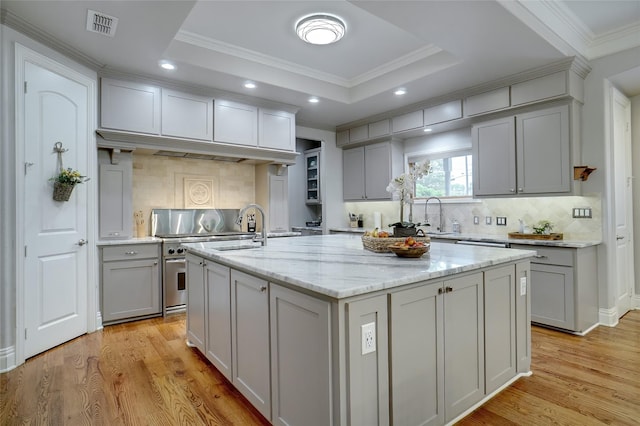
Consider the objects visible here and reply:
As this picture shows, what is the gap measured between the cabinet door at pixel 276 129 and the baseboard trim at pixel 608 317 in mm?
3992

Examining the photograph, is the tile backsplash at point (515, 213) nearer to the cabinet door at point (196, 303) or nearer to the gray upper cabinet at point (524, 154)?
the gray upper cabinet at point (524, 154)

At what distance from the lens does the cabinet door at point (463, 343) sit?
74.2 inches

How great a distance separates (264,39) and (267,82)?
0.57 metres

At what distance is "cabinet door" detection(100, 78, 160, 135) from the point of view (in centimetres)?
360

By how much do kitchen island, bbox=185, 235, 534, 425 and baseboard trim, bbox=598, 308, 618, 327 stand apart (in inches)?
68.5

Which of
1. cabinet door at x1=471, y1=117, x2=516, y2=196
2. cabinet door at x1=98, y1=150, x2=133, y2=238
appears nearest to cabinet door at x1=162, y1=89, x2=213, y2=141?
cabinet door at x1=98, y1=150, x2=133, y2=238

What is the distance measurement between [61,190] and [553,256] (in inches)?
178

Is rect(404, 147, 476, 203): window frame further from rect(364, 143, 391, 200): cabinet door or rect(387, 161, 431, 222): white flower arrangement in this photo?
rect(387, 161, 431, 222): white flower arrangement

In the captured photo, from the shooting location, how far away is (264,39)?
347cm

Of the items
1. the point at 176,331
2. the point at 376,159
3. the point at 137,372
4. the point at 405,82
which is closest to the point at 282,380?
the point at 137,372

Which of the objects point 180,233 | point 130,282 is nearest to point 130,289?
point 130,282

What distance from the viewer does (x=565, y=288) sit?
10.9 feet

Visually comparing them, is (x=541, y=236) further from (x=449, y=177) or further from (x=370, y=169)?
(x=370, y=169)

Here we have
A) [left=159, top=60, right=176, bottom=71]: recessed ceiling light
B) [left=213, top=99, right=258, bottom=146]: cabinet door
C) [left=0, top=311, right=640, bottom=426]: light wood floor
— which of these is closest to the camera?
[left=0, top=311, right=640, bottom=426]: light wood floor
